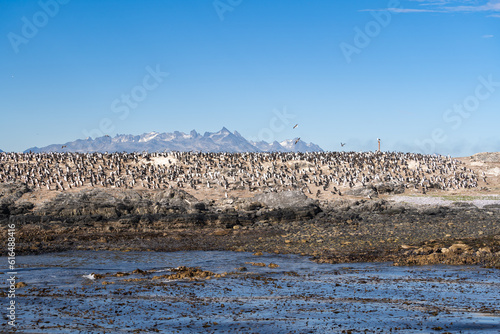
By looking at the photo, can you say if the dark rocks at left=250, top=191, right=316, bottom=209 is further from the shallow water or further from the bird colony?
the shallow water

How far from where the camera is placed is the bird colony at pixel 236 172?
53312mm

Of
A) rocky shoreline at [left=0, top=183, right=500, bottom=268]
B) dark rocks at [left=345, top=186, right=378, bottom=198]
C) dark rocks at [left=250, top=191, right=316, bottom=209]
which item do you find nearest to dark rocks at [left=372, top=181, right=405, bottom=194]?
dark rocks at [left=345, top=186, right=378, bottom=198]

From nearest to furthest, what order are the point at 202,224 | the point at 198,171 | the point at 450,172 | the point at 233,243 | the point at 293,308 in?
the point at 293,308 → the point at 233,243 → the point at 202,224 → the point at 198,171 → the point at 450,172

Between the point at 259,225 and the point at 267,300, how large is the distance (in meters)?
23.7

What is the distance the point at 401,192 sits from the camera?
177ft

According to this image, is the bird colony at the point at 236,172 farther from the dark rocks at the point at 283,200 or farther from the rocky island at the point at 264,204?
the dark rocks at the point at 283,200

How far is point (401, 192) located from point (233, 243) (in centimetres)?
2769

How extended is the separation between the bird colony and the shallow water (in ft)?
96.5

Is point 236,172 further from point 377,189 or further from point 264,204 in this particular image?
point 377,189

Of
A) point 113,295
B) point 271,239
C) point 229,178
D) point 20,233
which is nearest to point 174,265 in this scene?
point 113,295

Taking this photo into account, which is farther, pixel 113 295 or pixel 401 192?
pixel 401 192

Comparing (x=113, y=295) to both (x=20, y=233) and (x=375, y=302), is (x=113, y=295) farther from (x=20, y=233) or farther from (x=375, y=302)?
(x=20, y=233)

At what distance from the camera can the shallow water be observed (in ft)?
42.5

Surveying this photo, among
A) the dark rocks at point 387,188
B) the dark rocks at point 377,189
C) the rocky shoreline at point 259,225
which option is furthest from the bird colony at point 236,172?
the rocky shoreline at point 259,225
